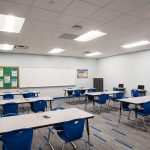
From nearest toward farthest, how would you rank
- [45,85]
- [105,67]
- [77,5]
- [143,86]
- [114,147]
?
[77,5]
[114,147]
[143,86]
[45,85]
[105,67]

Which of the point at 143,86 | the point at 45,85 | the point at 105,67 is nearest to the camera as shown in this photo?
the point at 143,86

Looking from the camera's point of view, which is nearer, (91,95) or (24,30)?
(24,30)

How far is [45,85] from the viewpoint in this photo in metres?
9.85

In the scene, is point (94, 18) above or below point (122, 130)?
above

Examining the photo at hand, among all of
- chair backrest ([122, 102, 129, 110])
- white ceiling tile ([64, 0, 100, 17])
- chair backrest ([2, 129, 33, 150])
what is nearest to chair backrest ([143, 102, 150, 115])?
chair backrest ([122, 102, 129, 110])

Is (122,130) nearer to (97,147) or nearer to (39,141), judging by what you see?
(97,147)

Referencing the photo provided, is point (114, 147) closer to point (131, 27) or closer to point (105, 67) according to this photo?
point (131, 27)

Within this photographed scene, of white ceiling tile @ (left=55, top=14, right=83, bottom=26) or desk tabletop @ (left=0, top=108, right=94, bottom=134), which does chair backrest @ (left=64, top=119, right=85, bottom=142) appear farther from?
white ceiling tile @ (left=55, top=14, right=83, bottom=26)

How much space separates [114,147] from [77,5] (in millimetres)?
3113

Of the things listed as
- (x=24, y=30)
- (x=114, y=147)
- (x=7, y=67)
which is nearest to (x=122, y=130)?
(x=114, y=147)

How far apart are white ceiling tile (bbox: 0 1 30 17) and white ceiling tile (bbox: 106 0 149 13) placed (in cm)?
166

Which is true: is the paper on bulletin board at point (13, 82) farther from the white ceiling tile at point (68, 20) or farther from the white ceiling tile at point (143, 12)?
the white ceiling tile at point (143, 12)


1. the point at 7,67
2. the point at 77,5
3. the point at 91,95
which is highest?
the point at 77,5

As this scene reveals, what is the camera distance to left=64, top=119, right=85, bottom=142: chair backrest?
8.60ft
